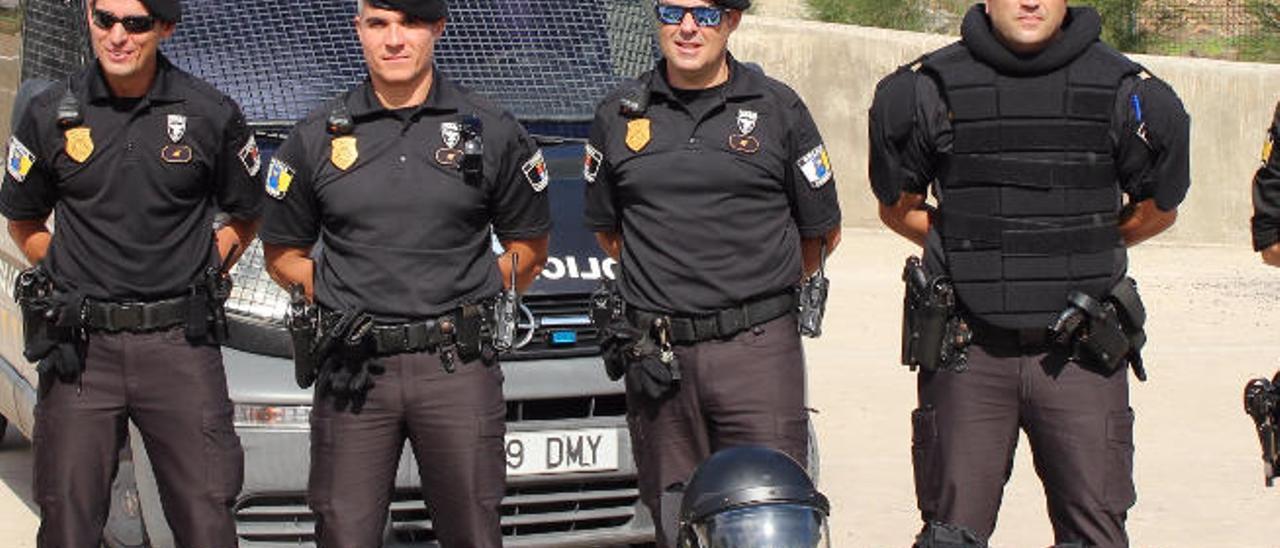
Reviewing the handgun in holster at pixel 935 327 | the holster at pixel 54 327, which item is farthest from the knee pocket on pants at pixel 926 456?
the holster at pixel 54 327

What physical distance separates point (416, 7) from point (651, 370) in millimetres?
1106

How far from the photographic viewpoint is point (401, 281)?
6.07 m

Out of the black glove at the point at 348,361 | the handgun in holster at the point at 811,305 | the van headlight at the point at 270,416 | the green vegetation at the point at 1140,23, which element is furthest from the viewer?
the green vegetation at the point at 1140,23

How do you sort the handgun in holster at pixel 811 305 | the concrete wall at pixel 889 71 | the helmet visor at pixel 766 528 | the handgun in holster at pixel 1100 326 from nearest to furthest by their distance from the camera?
the helmet visor at pixel 766 528
the handgun in holster at pixel 1100 326
the handgun in holster at pixel 811 305
the concrete wall at pixel 889 71

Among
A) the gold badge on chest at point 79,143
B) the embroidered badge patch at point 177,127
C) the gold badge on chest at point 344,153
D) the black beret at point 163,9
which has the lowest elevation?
the gold badge on chest at point 79,143

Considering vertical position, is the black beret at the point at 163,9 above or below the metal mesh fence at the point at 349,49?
above

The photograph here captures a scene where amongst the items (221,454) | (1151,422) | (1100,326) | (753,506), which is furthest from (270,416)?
(1151,422)

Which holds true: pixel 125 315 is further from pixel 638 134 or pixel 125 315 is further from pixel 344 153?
pixel 638 134

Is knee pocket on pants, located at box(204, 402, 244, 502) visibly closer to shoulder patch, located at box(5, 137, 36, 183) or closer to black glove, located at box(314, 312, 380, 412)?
black glove, located at box(314, 312, 380, 412)

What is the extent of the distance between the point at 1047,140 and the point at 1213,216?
11.1m

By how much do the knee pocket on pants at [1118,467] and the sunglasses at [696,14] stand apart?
1411 mm

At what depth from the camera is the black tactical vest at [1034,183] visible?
5.95 meters

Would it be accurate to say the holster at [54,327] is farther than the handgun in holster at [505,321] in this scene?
Yes

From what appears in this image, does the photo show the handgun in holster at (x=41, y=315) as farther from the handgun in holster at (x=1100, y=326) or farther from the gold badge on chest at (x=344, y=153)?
the handgun in holster at (x=1100, y=326)
